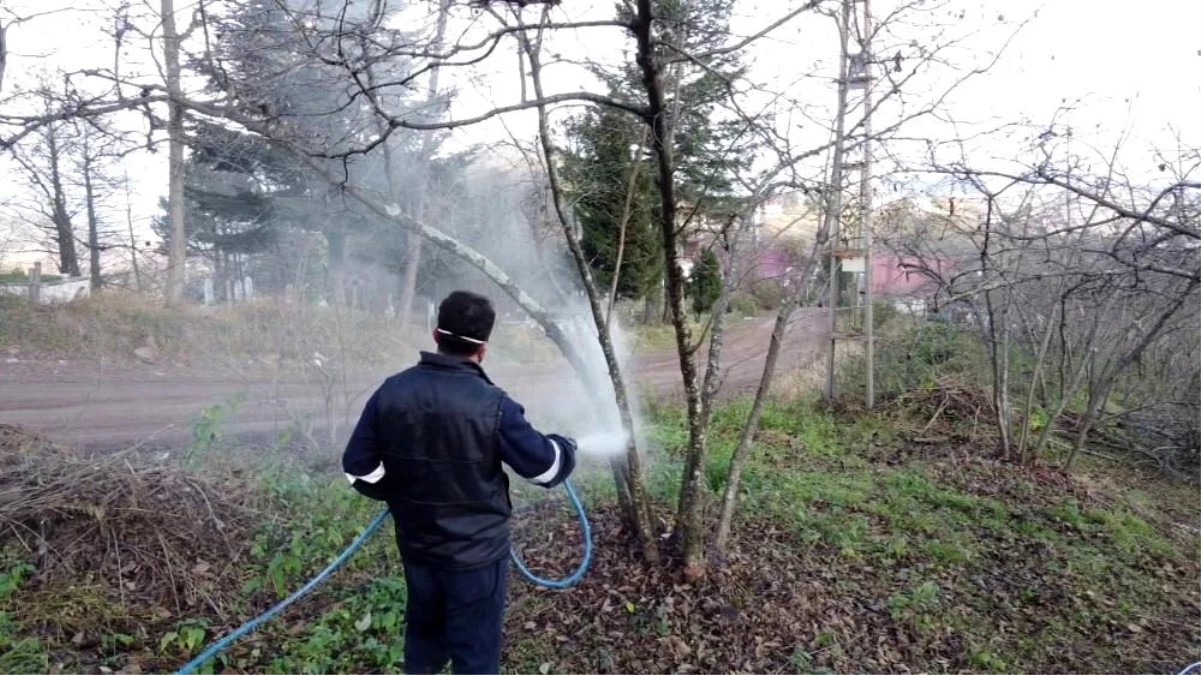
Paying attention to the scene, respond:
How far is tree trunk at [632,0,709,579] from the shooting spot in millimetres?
3350

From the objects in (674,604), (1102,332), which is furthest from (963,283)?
(674,604)

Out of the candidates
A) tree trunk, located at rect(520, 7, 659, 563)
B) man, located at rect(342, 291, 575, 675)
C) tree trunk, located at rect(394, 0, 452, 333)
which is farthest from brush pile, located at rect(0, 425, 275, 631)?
tree trunk, located at rect(394, 0, 452, 333)

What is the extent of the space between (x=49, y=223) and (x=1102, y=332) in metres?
25.0

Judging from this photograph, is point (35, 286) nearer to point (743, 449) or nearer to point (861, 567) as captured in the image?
point (743, 449)

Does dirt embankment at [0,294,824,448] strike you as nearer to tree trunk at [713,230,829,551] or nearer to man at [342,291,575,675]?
tree trunk at [713,230,829,551]

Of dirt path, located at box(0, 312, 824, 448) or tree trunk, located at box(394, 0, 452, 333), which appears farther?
dirt path, located at box(0, 312, 824, 448)

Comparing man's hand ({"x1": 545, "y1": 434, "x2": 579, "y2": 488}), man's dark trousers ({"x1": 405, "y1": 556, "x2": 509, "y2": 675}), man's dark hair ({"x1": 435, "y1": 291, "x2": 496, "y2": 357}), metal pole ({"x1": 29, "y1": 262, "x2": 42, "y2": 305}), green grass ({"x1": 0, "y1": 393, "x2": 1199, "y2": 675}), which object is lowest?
green grass ({"x1": 0, "y1": 393, "x2": 1199, "y2": 675})

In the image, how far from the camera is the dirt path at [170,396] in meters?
9.12

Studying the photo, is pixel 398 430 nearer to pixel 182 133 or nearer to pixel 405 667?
pixel 405 667

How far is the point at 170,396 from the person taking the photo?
12039mm

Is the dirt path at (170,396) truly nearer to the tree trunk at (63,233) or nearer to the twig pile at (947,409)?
the twig pile at (947,409)

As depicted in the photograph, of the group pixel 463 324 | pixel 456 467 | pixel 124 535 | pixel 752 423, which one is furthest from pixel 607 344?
pixel 124 535

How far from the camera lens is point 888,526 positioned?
6332mm

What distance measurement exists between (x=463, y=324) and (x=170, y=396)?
1109cm
